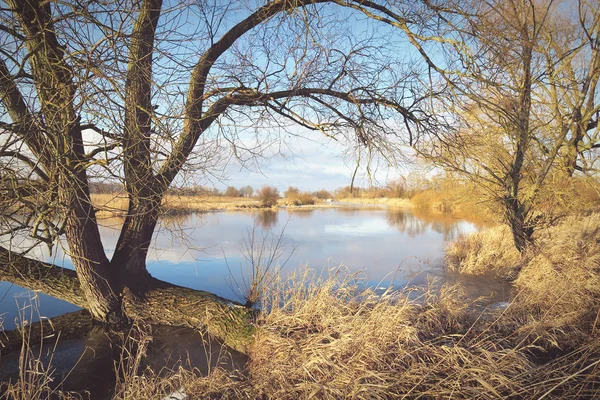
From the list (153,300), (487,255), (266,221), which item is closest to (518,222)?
(487,255)

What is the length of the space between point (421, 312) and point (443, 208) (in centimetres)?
2020

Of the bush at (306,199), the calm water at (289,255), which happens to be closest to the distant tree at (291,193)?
the bush at (306,199)

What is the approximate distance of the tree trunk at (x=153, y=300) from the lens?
4.27 m

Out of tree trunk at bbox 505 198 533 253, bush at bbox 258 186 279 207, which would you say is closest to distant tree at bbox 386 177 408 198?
tree trunk at bbox 505 198 533 253

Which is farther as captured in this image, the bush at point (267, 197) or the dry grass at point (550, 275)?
the bush at point (267, 197)

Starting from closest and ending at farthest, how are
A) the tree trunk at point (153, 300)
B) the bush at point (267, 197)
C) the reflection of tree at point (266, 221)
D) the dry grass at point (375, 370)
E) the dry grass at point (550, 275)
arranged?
1. the dry grass at point (375, 370)
2. the dry grass at point (550, 275)
3. the tree trunk at point (153, 300)
4. the reflection of tree at point (266, 221)
5. the bush at point (267, 197)

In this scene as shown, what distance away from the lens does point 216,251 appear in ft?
32.7

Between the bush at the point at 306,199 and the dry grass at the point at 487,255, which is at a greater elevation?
the bush at the point at 306,199

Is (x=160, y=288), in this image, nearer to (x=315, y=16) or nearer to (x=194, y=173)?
(x=194, y=173)

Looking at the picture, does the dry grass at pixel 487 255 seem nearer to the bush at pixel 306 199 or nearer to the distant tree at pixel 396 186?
the distant tree at pixel 396 186

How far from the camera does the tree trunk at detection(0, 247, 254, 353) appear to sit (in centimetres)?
427

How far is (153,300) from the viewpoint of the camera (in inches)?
183

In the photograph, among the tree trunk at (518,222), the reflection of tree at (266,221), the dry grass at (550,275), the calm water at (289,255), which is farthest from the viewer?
the reflection of tree at (266,221)

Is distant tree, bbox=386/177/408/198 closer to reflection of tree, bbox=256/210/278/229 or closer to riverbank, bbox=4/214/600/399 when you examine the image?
riverbank, bbox=4/214/600/399
